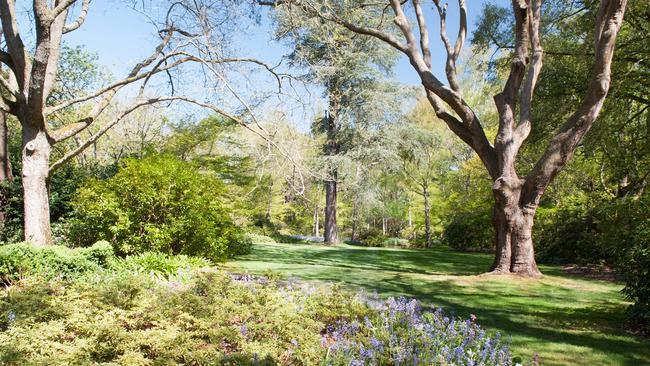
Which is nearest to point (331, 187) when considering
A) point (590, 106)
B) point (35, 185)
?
point (590, 106)

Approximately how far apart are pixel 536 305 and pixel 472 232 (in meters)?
13.9

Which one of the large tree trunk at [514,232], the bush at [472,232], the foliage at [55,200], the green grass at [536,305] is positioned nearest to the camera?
the green grass at [536,305]

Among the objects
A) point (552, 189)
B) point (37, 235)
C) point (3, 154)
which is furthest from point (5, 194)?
point (552, 189)

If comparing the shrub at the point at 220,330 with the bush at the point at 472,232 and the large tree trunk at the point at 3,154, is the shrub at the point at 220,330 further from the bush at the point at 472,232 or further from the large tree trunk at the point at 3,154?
the bush at the point at 472,232

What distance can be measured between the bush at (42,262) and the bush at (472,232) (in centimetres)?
1610

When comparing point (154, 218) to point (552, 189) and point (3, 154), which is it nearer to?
point (3, 154)

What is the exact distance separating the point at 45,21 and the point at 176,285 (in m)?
5.20

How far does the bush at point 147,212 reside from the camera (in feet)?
29.9

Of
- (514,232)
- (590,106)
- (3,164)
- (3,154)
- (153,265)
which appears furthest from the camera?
(3,164)

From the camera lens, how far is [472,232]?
19703mm

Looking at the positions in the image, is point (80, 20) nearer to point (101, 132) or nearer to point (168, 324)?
point (101, 132)

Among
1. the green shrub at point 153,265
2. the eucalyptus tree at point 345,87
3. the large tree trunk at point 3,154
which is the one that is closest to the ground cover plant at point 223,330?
the green shrub at point 153,265

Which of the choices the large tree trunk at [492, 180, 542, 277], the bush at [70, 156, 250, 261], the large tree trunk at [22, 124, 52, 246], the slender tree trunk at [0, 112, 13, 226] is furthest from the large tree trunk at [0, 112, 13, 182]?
the large tree trunk at [492, 180, 542, 277]

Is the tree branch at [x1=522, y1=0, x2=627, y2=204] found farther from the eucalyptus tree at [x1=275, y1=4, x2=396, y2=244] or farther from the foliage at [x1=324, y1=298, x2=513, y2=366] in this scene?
the eucalyptus tree at [x1=275, y1=4, x2=396, y2=244]
